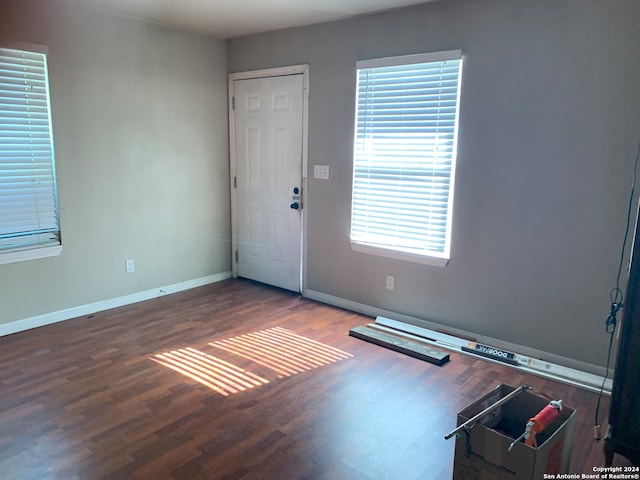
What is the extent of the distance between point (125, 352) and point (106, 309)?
1013mm

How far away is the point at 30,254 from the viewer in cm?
359

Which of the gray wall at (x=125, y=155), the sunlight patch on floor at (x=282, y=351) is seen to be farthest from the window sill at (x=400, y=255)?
the gray wall at (x=125, y=155)

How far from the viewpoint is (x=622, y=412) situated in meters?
1.89

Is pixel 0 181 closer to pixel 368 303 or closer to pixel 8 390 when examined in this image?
pixel 8 390

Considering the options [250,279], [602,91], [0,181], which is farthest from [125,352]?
[602,91]

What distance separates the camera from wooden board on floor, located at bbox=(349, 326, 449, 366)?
3.23 m

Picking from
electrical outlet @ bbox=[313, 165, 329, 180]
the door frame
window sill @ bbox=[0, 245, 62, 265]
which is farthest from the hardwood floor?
electrical outlet @ bbox=[313, 165, 329, 180]

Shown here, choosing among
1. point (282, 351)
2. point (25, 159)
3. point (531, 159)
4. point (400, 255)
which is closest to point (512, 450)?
point (282, 351)

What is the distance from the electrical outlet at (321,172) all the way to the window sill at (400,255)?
0.68m

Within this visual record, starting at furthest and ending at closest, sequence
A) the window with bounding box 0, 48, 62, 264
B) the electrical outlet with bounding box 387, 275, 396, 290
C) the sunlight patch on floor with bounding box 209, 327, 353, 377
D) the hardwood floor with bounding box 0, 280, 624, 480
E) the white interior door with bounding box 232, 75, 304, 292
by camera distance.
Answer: the white interior door with bounding box 232, 75, 304, 292 → the electrical outlet with bounding box 387, 275, 396, 290 → the window with bounding box 0, 48, 62, 264 → the sunlight patch on floor with bounding box 209, 327, 353, 377 → the hardwood floor with bounding box 0, 280, 624, 480

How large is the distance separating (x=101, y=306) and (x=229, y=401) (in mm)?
2047

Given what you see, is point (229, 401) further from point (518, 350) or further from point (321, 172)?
point (321, 172)

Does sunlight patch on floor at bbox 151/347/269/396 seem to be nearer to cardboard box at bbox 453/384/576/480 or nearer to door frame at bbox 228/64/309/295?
cardboard box at bbox 453/384/576/480

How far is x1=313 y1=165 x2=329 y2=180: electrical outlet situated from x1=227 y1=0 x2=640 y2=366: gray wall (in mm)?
522
